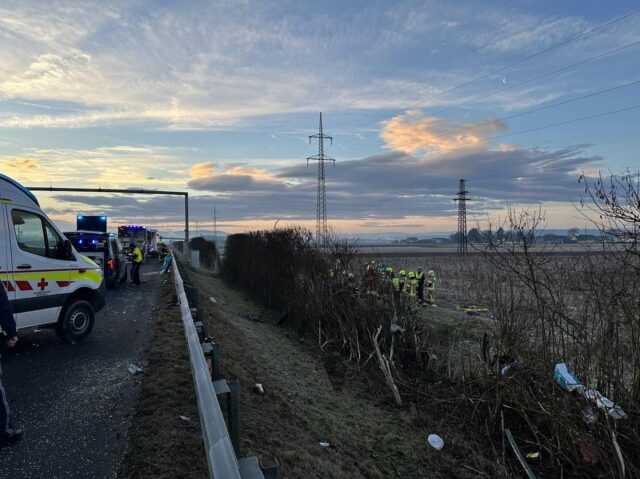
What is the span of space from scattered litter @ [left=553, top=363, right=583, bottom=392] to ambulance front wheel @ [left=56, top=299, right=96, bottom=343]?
7.96 metres

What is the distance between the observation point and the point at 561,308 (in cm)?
556

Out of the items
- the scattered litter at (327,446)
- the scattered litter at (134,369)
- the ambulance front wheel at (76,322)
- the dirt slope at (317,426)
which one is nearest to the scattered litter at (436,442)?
the dirt slope at (317,426)

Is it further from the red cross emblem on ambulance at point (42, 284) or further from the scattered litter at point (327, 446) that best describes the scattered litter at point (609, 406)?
the red cross emblem on ambulance at point (42, 284)

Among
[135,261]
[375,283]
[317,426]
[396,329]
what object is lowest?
[317,426]

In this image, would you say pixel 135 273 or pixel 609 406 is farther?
pixel 135 273

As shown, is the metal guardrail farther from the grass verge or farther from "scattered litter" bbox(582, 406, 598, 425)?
"scattered litter" bbox(582, 406, 598, 425)

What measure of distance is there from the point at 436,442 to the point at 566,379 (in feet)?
7.10

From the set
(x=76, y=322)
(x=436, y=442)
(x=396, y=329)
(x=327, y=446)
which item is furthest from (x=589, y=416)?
(x=76, y=322)

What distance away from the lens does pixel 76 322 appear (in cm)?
820

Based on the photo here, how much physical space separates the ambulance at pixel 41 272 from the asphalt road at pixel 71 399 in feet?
1.85

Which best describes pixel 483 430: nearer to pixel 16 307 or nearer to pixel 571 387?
pixel 571 387

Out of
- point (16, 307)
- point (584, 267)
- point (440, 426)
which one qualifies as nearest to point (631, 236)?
point (584, 267)

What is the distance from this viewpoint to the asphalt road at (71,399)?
150 inches

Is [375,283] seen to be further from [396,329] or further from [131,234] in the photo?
[131,234]
